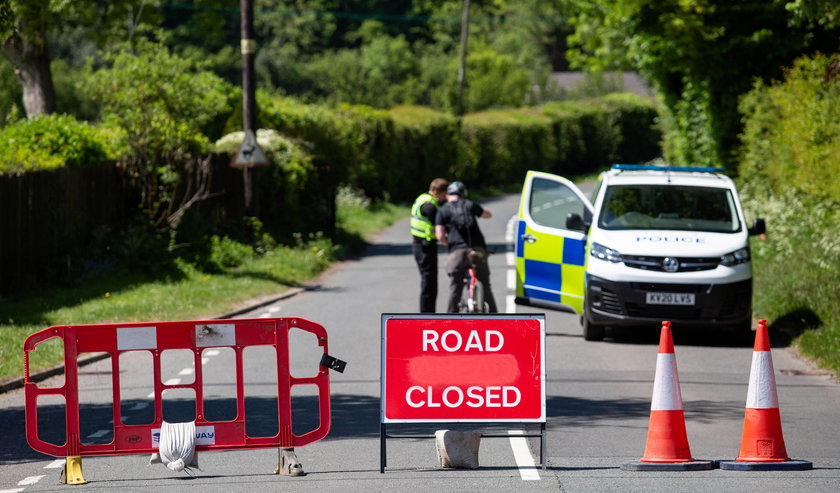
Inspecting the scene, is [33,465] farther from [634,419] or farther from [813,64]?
[813,64]

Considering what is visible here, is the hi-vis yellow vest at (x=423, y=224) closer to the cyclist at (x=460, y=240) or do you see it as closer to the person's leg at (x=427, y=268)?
the person's leg at (x=427, y=268)

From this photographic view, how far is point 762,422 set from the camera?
7.78 metres

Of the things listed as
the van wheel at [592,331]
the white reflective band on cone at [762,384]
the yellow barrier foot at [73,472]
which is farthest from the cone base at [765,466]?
the van wheel at [592,331]

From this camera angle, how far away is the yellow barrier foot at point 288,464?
7.81m

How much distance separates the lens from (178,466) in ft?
25.3

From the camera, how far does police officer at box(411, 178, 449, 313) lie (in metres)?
14.5

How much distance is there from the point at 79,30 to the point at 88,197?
47.0 m

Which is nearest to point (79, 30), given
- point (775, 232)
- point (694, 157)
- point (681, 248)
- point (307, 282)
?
point (694, 157)

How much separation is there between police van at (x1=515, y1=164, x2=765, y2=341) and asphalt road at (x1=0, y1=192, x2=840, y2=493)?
418mm

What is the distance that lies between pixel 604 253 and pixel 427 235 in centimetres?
192

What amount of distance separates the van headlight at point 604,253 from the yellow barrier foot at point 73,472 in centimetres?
757

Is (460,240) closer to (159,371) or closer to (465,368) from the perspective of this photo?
(465,368)

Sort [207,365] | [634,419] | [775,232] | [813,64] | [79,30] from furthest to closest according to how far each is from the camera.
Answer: [79,30] < [813,64] < [775,232] < [207,365] < [634,419]

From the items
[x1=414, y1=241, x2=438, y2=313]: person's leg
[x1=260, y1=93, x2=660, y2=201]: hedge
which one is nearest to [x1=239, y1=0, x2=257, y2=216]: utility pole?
[x1=260, y1=93, x2=660, y2=201]: hedge
